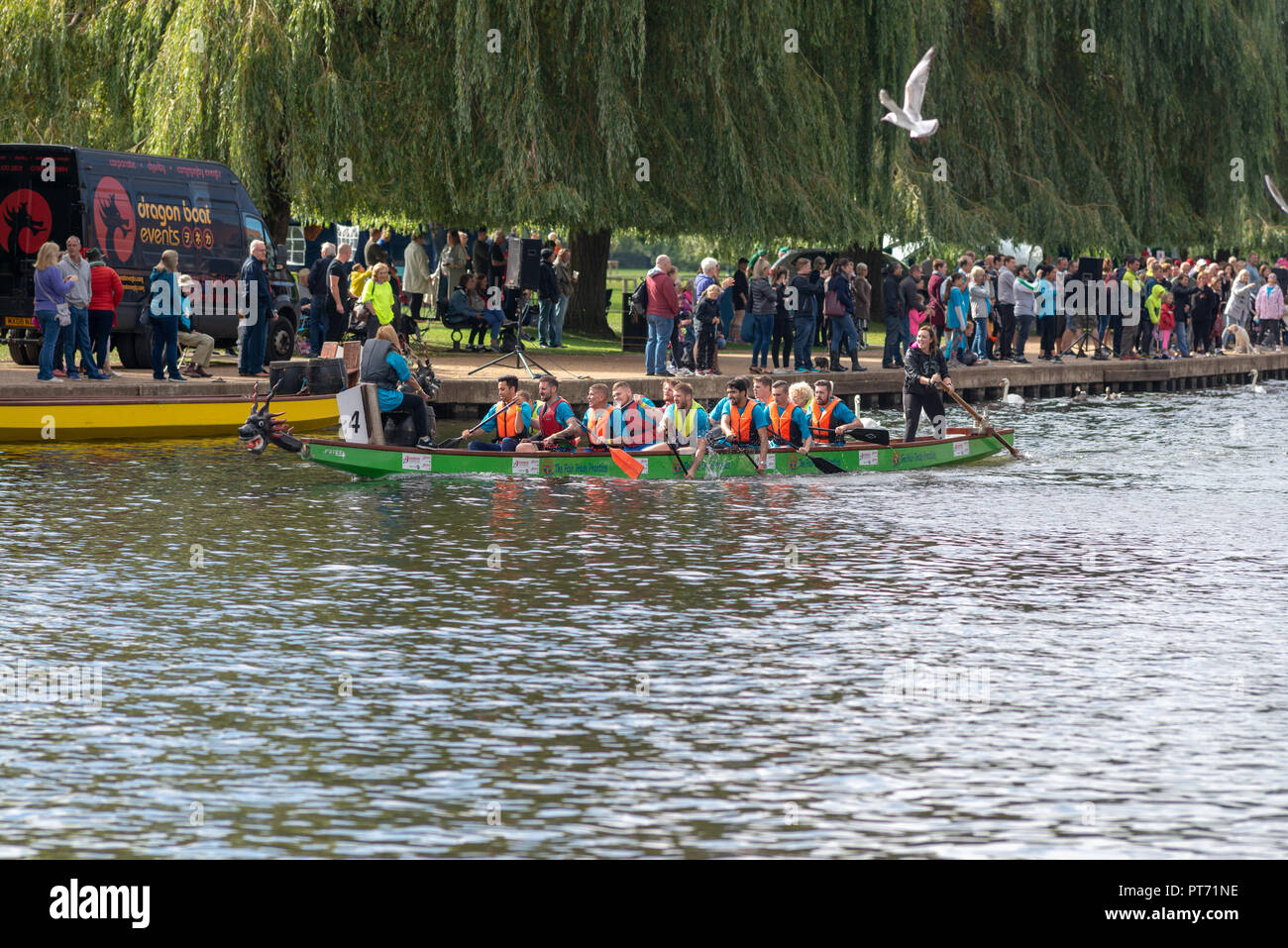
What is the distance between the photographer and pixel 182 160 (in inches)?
1048

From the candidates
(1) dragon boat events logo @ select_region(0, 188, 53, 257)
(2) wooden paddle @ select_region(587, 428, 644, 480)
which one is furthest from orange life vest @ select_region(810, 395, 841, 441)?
(1) dragon boat events logo @ select_region(0, 188, 53, 257)

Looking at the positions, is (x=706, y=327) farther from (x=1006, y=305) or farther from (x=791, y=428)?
(x=1006, y=305)

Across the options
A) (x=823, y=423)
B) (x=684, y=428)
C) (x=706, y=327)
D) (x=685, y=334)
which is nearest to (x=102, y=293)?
(x=684, y=428)

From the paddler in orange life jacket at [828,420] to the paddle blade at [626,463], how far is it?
101 inches

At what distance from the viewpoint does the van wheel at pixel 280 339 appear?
28.4m

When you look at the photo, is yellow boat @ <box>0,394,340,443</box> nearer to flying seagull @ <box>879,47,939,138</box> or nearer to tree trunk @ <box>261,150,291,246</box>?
tree trunk @ <box>261,150,291,246</box>

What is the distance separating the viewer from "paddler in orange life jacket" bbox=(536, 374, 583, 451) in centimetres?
2073

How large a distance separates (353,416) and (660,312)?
348 inches

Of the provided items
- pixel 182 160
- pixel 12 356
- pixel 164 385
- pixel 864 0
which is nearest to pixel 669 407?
pixel 164 385

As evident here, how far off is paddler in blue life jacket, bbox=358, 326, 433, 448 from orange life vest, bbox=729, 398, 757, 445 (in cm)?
339

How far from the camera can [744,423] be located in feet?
69.6

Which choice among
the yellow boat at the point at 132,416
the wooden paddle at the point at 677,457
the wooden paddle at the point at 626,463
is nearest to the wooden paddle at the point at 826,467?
the wooden paddle at the point at 677,457

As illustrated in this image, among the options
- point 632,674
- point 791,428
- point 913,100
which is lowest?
point 632,674

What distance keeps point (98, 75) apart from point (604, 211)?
8551 mm
